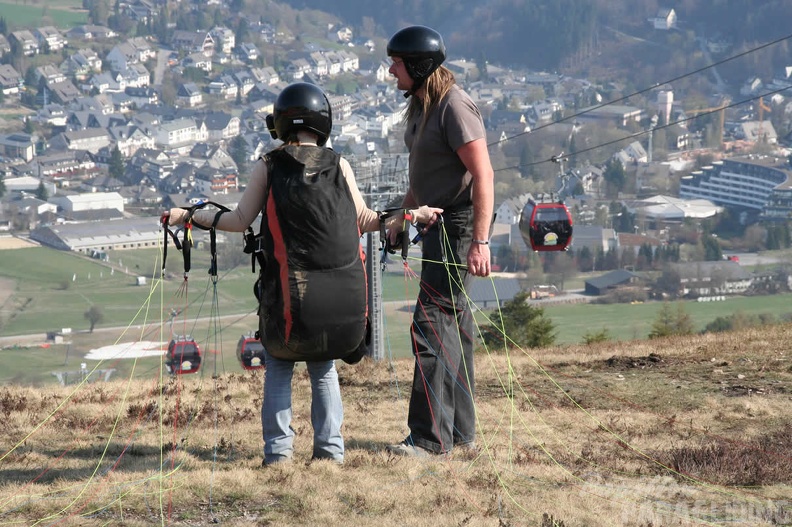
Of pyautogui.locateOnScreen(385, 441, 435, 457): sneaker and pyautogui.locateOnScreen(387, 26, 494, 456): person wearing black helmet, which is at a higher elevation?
pyautogui.locateOnScreen(387, 26, 494, 456): person wearing black helmet

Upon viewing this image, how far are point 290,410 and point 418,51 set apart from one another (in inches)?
71.1

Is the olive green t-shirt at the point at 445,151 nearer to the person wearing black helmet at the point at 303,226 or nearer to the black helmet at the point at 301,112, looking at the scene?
the person wearing black helmet at the point at 303,226

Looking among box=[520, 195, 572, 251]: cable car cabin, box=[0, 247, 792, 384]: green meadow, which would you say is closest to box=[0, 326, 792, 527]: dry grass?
box=[520, 195, 572, 251]: cable car cabin

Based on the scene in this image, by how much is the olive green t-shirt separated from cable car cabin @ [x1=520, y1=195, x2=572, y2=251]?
15.1m

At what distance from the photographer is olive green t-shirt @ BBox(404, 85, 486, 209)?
514 centimetres

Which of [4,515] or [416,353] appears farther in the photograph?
[416,353]

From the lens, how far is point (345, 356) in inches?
190

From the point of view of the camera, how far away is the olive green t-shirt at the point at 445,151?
5137 millimetres

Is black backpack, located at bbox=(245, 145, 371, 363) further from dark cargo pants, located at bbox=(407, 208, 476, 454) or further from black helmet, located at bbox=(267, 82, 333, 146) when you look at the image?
dark cargo pants, located at bbox=(407, 208, 476, 454)

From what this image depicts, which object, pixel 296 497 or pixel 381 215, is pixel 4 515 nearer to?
pixel 296 497

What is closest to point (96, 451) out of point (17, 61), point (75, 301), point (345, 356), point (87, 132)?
point (345, 356)

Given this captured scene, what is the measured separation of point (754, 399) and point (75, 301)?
264ft

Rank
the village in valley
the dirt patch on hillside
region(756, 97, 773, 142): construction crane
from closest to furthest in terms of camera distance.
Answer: the dirt patch on hillside, the village in valley, region(756, 97, 773, 142): construction crane

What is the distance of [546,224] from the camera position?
20.6 metres
